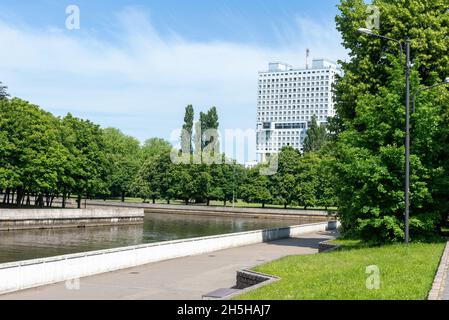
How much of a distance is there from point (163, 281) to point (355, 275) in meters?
10.2

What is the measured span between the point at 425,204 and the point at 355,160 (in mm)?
4007

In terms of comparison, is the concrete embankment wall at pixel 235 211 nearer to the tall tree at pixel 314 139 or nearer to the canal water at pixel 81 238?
the canal water at pixel 81 238

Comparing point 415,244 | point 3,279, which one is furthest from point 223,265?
point 3,279

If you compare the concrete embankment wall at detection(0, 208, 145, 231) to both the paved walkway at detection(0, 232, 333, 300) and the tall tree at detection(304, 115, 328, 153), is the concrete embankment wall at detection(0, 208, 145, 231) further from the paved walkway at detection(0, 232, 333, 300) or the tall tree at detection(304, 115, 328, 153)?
the tall tree at detection(304, 115, 328, 153)

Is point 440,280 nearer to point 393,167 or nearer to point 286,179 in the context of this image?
point 393,167

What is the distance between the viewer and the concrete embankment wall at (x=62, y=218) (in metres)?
59.1

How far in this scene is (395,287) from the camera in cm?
1523

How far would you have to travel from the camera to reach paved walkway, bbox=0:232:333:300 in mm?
21562

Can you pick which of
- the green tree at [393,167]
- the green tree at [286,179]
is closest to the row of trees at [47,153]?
the green tree at [286,179]

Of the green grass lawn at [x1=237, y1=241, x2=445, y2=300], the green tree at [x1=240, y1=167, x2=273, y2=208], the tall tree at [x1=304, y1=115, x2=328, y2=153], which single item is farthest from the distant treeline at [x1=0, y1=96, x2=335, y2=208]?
the tall tree at [x1=304, y1=115, x2=328, y2=153]

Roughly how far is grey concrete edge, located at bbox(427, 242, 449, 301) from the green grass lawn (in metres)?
0.17

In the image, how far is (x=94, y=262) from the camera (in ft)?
88.6
